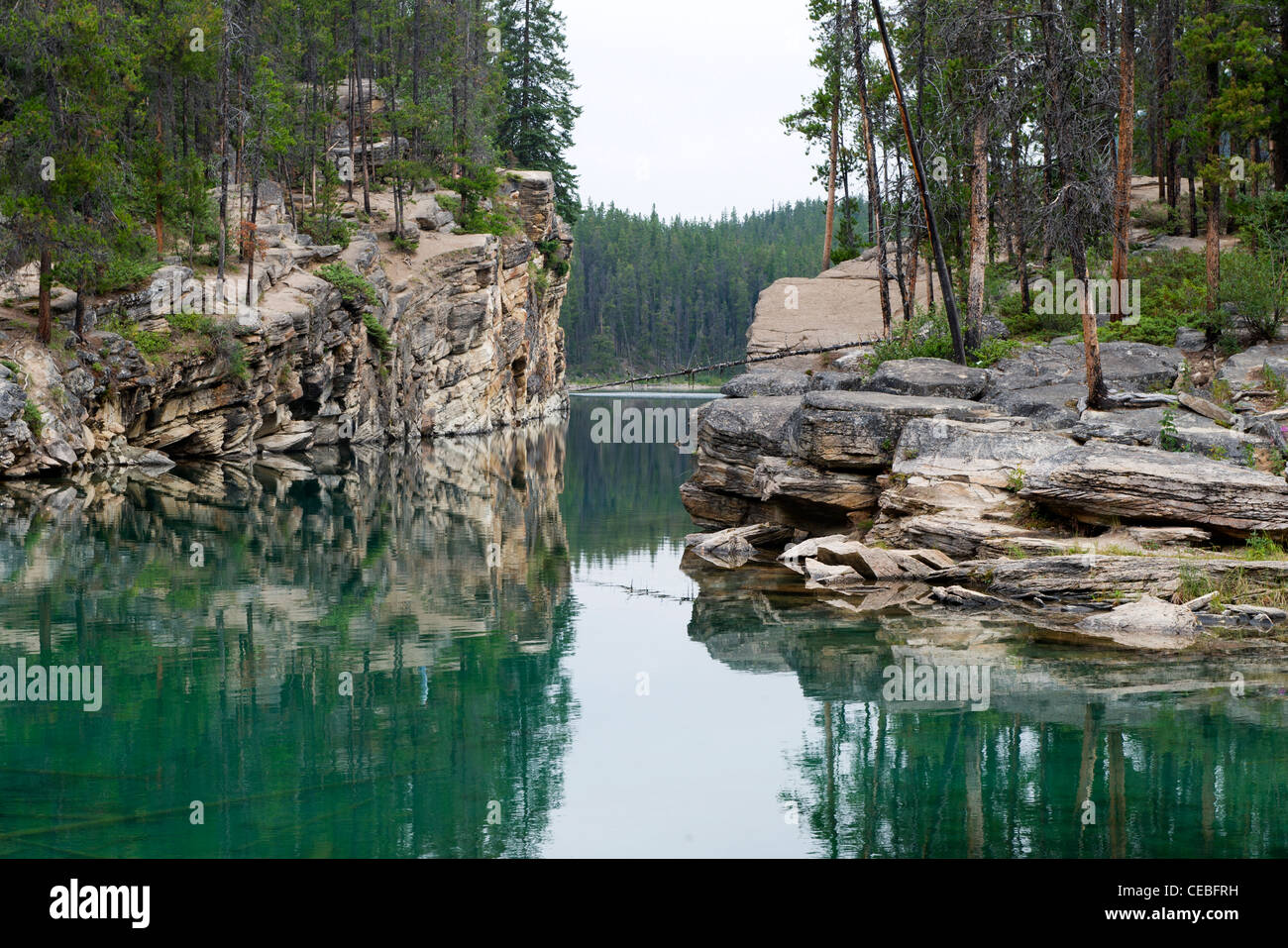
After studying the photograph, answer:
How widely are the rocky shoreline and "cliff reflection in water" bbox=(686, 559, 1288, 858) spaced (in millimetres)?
1423

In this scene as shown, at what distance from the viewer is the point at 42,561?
67.7ft

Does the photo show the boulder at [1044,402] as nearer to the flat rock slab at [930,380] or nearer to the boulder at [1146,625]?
the flat rock slab at [930,380]

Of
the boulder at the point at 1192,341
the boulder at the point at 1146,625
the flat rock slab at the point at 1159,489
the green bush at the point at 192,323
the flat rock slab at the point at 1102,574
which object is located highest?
the green bush at the point at 192,323

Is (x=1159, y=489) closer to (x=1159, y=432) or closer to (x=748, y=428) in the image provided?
(x=1159, y=432)

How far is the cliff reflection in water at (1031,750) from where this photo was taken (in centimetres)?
902

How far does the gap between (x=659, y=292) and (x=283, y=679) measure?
152375mm

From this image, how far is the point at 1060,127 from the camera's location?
20.3 m

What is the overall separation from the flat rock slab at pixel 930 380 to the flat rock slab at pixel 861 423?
1.31 m

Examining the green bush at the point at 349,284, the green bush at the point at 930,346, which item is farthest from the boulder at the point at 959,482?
the green bush at the point at 349,284

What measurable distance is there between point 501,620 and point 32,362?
23591 millimetres

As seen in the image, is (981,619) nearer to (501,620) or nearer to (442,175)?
(501,620)

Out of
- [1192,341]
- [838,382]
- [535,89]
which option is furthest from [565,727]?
[535,89]

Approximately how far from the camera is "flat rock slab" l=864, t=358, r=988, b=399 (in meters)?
22.8
